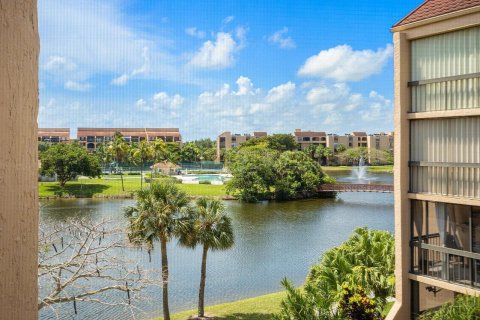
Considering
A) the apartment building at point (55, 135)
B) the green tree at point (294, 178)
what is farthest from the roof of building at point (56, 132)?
the green tree at point (294, 178)

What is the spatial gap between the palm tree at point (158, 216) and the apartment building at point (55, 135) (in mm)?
90065

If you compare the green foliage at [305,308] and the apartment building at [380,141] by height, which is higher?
the apartment building at [380,141]

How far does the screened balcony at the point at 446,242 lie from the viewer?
8172mm

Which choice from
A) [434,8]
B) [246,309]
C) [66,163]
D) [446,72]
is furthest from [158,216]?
[66,163]

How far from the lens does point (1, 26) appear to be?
951 millimetres

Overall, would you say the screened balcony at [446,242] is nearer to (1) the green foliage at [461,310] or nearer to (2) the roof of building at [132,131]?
(1) the green foliage at [461,310]

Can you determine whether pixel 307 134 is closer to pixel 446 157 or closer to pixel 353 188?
pixel 353 188

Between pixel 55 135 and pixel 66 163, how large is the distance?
56668 millimetres

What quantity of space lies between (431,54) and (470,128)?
1.53 meters

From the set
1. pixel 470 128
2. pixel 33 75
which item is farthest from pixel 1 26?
pixel 470 128

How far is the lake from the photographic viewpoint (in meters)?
17.5

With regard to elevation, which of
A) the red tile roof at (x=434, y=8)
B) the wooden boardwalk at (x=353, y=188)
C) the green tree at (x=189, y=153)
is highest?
the red tile roof at (x=434, y=8)

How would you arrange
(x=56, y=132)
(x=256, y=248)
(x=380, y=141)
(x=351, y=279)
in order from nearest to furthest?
(x=351, y=279)
(x=256, y=248)
(x=56, y=132)
(x=380, y=141)

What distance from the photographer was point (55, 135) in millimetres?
100688
